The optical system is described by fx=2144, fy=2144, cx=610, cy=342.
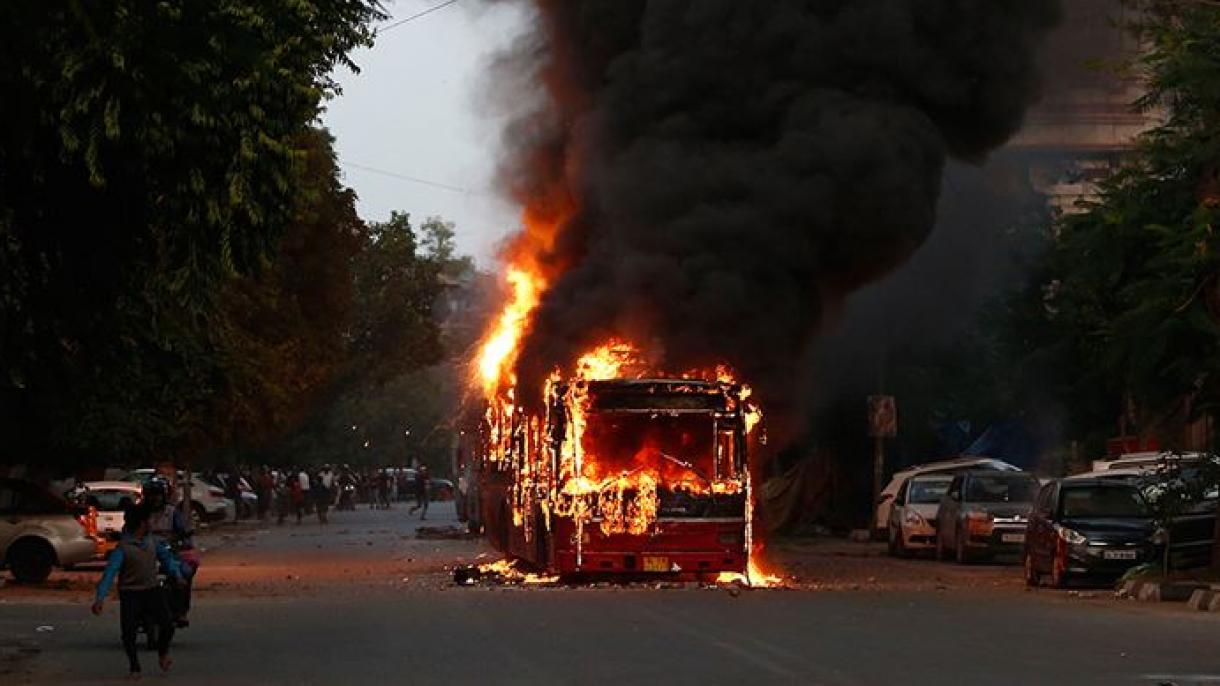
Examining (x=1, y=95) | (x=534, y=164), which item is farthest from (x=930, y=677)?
(x=534, y=164)

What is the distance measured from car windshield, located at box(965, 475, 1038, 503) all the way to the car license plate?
11.6 m

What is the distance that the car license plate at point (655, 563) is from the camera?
991 inches

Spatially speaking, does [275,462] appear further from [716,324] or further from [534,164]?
[716,324]

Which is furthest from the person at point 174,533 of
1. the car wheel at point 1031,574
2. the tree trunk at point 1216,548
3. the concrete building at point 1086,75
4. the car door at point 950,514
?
the car door at point 950,514

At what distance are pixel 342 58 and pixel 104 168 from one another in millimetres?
2097

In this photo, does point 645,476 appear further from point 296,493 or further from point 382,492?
point 382,492

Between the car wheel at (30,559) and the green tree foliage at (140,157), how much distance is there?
1330cm

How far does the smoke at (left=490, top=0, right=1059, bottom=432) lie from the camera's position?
91.4 feet

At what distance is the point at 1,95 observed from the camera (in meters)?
12.6

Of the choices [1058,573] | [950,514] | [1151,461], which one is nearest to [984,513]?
[950,514]

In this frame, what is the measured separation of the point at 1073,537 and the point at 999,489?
9.19m

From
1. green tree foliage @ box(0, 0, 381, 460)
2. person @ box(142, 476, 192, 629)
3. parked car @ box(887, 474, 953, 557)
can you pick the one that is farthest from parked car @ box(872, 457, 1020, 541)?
green tree foliage @ box(0, 0, 381, 460)

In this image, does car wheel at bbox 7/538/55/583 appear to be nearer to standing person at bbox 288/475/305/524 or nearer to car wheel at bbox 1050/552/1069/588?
car wheel at bbox 1050/552/1069/588

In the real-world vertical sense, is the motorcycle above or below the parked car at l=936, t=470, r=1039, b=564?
below
